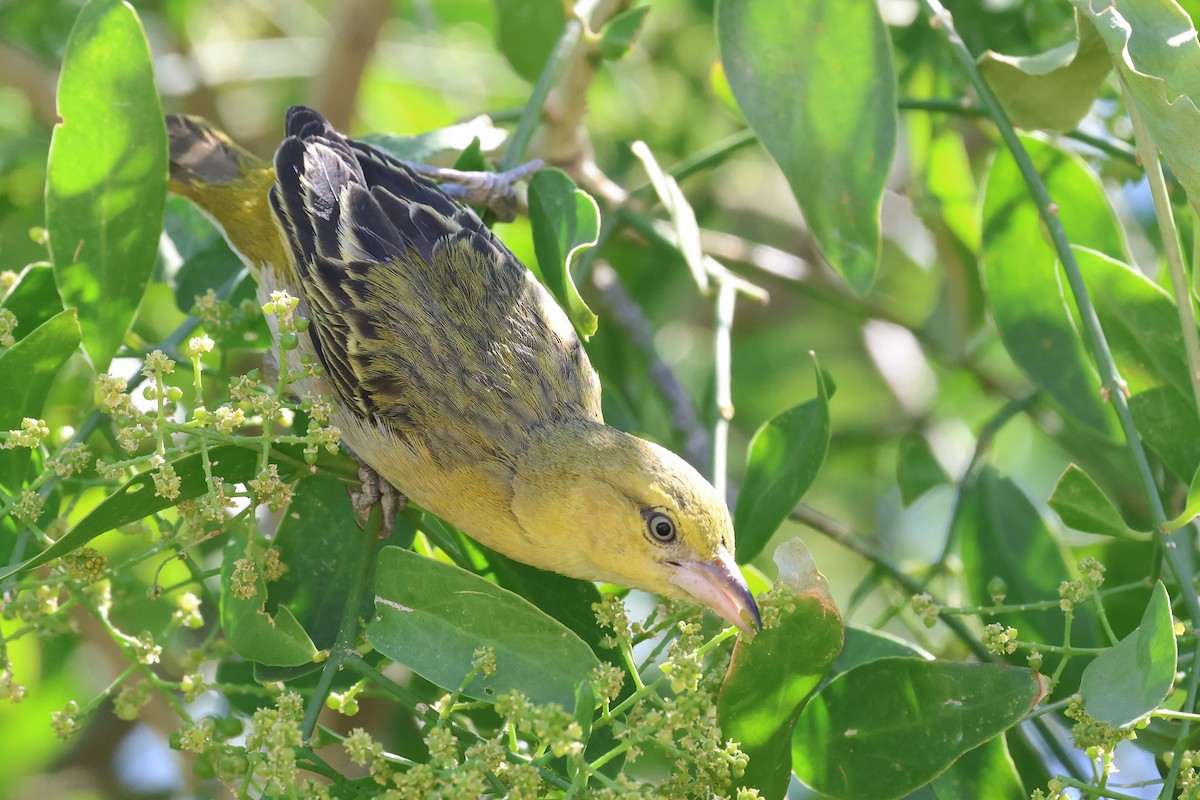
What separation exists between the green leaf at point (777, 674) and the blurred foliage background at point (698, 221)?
4.59 feet

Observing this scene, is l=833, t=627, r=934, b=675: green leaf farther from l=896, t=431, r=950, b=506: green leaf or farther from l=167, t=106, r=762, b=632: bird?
l=896, t=431, r=950, b=506: green leaf

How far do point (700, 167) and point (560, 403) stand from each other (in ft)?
3.14

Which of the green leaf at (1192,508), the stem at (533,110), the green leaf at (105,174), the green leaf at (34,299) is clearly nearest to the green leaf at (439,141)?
the stem at (533,110)

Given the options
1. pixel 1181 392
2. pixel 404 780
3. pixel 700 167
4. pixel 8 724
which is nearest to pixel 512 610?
pixel 404 780

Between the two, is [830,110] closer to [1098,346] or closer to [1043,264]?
[1043,264]

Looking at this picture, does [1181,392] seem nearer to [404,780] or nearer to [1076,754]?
[1076,754]

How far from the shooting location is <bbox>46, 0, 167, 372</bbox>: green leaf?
2922 mm

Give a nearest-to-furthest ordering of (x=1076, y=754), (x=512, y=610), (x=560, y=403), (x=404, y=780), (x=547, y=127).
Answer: (x=404, y=780) < (x=512, y=610) < (x=1076, y=754) < (x=560, y=403) < (x=547, y=127)

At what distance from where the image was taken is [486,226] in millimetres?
3955

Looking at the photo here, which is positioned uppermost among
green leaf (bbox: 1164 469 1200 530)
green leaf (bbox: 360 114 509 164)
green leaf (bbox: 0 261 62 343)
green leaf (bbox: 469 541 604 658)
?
green leaf (bbox: 360 114 509 164)

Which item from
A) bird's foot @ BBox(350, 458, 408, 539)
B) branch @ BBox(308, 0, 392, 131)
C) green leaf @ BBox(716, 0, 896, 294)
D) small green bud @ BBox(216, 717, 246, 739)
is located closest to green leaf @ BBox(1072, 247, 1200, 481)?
green leaf @ BBox(716, 0, 896, 294)

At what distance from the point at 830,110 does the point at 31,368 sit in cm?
205

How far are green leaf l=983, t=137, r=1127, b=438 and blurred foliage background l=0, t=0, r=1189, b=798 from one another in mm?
346

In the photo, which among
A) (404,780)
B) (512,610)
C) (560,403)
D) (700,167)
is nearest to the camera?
(404,780)
